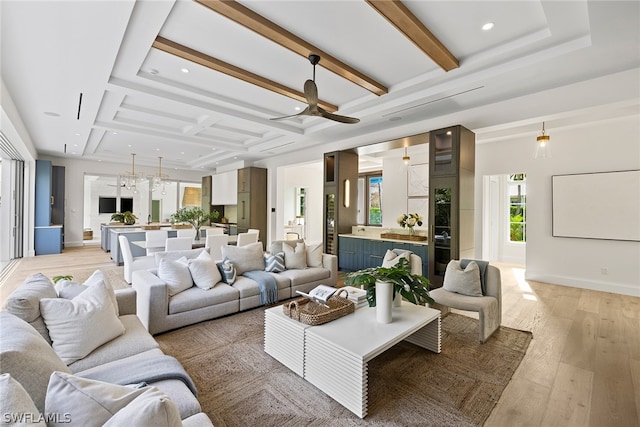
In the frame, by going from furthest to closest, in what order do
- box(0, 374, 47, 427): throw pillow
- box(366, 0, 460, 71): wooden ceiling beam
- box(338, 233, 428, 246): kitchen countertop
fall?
box(338, 233, 428, 246): kitchen countertop → box(366, 0, 460, 71): wooden ceiling beam → box(0, 374, 47, 427): throw pillow

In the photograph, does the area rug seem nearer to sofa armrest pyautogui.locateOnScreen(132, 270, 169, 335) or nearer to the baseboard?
sofa armrest pyautogui.locateOnScreen(132, 270, 169, 335)

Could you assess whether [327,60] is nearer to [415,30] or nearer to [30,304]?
[415,30]

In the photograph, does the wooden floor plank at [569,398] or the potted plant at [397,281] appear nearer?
the wooden floor plank at [569,398]

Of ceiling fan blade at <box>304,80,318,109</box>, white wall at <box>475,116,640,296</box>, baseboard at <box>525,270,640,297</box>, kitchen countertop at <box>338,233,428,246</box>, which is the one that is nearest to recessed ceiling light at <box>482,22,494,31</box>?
ceiling fan blade at <box>304,80,318,109</box>

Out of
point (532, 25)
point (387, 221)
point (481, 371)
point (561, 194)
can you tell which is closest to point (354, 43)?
point (532, 25)

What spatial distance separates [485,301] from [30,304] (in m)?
3.75

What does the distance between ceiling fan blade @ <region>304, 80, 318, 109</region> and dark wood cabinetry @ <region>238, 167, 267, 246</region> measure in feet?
19.4

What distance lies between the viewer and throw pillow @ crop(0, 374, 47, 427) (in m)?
0.78

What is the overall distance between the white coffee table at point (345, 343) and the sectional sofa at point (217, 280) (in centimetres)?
110

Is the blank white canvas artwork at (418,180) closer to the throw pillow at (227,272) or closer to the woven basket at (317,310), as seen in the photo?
the throw pillow at (227,272)

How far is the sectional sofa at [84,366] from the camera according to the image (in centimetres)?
86

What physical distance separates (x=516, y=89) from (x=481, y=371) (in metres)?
3.55

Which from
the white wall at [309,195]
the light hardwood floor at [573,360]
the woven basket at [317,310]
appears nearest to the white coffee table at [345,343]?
the woven basket at [317,310]

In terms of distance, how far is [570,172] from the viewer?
5.29 m
